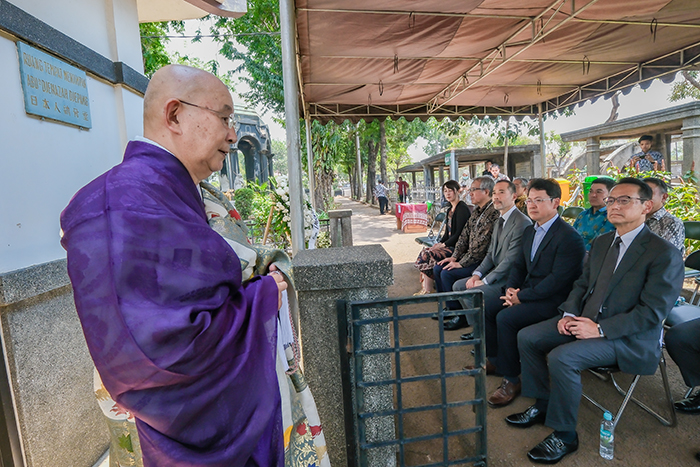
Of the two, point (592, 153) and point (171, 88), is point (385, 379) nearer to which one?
point (171, 88)

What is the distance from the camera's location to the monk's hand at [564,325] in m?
2.58

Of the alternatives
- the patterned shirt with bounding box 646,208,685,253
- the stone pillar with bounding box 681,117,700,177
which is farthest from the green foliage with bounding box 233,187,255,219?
the patterned shirt with bounding box 646,208,685,253

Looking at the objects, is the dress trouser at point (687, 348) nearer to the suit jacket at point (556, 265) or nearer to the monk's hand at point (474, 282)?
the suit jacket at point (556, 265)

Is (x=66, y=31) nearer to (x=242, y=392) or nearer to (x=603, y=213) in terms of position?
(x=242, y=392)

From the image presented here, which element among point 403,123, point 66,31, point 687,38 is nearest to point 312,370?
point 66,31

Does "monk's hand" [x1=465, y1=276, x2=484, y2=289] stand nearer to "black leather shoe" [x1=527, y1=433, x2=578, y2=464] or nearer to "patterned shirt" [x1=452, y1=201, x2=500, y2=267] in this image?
"patterned shirt" [x1=452, y1=201, x2=500, y2=267]

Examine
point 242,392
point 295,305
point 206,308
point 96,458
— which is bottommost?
point 96,458

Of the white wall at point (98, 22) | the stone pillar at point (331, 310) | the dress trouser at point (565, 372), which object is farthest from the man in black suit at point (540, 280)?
the white wall at point (98, 22)

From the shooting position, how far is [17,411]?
2000mm

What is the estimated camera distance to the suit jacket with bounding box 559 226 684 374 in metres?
2.29

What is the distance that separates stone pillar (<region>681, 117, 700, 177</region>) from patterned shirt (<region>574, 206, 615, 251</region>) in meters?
4.65

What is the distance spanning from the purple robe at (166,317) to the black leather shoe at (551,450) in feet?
6.04

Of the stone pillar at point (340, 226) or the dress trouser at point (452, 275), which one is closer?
the dress trouser at point (452, 275)

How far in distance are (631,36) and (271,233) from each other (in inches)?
261
